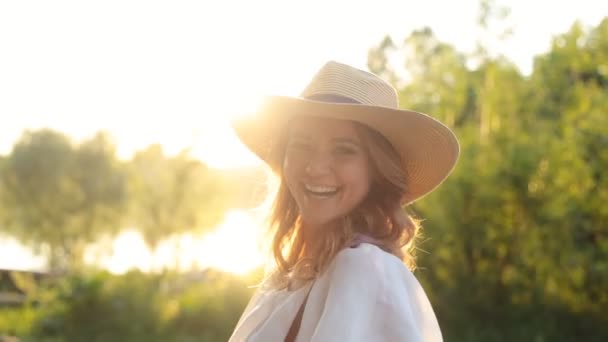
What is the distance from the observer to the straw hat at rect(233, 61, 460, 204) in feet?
6.53

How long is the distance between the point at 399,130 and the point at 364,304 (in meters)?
0.46

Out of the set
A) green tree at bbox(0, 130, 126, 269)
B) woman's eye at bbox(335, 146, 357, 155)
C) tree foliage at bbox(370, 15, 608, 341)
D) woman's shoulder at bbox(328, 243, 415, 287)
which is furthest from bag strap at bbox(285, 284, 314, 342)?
green tree at bbox(0, 130, 126, 269)

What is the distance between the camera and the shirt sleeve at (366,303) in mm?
1796

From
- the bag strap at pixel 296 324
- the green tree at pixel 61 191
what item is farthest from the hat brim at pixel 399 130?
the green tree at pixel 61 191

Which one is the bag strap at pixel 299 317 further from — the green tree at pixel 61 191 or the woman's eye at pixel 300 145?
the green tree at pixel 61 191

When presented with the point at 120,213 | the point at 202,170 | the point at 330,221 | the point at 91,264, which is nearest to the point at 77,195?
the point at 120,213

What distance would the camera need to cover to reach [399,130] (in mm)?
2064

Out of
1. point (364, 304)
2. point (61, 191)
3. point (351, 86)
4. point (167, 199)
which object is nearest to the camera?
point (364, 304)

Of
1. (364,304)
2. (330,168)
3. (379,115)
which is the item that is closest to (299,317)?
(364,304)

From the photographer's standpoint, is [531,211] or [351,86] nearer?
[351,86]

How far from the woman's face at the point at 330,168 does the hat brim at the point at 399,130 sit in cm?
3

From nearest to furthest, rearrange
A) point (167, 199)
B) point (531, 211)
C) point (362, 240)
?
point (362, 240) → point (531, 211) → point (167, 199)

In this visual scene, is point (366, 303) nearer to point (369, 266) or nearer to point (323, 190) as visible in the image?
point (369, 266)

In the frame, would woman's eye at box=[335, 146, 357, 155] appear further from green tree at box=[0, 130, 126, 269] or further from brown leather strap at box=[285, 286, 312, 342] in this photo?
green tree at box=[0, 130, 126, 269]
